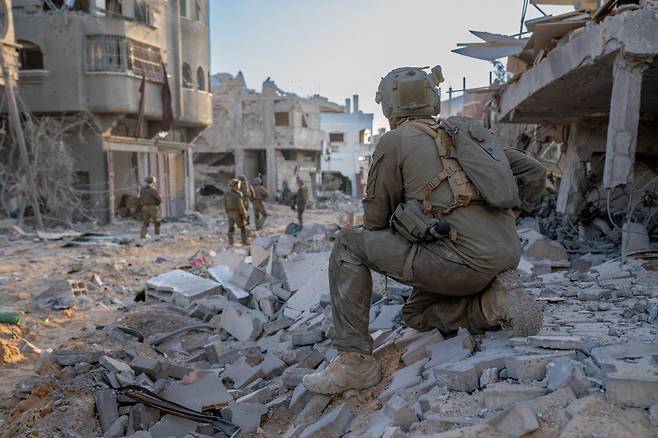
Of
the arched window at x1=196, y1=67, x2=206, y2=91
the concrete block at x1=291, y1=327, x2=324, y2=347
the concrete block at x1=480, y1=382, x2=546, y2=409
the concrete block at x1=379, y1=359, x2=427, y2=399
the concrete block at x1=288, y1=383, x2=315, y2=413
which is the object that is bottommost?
the concrete block at x1=291, y1=327, x2=324, y2=347

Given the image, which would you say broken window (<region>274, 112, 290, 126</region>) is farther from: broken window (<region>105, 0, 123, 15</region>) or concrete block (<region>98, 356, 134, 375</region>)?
concrete block (<region>98, 356, 134, 375</region>)

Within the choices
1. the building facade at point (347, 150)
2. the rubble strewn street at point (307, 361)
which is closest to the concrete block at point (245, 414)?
the rubble strewn street at point (307, 361)

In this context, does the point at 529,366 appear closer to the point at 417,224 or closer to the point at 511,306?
the point at 511,306

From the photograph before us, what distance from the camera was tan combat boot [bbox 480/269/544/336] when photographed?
2723 millimetres

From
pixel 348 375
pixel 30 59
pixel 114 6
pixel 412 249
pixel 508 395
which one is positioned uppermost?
pixel 114 6

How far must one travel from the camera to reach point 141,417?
10.8 ft

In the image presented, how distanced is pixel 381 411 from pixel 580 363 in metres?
0.85

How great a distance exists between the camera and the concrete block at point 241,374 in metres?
3.91

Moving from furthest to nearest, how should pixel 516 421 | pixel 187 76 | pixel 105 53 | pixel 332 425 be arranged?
1. pixel 187 76
2. pixel 105 53
3. pixel 332 425
4. pixel 516 421

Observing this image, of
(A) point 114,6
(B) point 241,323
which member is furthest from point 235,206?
(A) point 114,6

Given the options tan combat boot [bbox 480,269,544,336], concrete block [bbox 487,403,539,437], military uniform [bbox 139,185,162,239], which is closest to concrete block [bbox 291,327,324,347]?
tan combat boot [bbox 480,269,544,336]

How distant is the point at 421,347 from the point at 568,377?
1.01 meters

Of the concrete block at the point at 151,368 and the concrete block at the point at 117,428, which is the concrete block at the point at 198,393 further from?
the concrete block at the point at 151,368

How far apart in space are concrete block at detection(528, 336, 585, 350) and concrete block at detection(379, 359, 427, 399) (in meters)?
0.53
